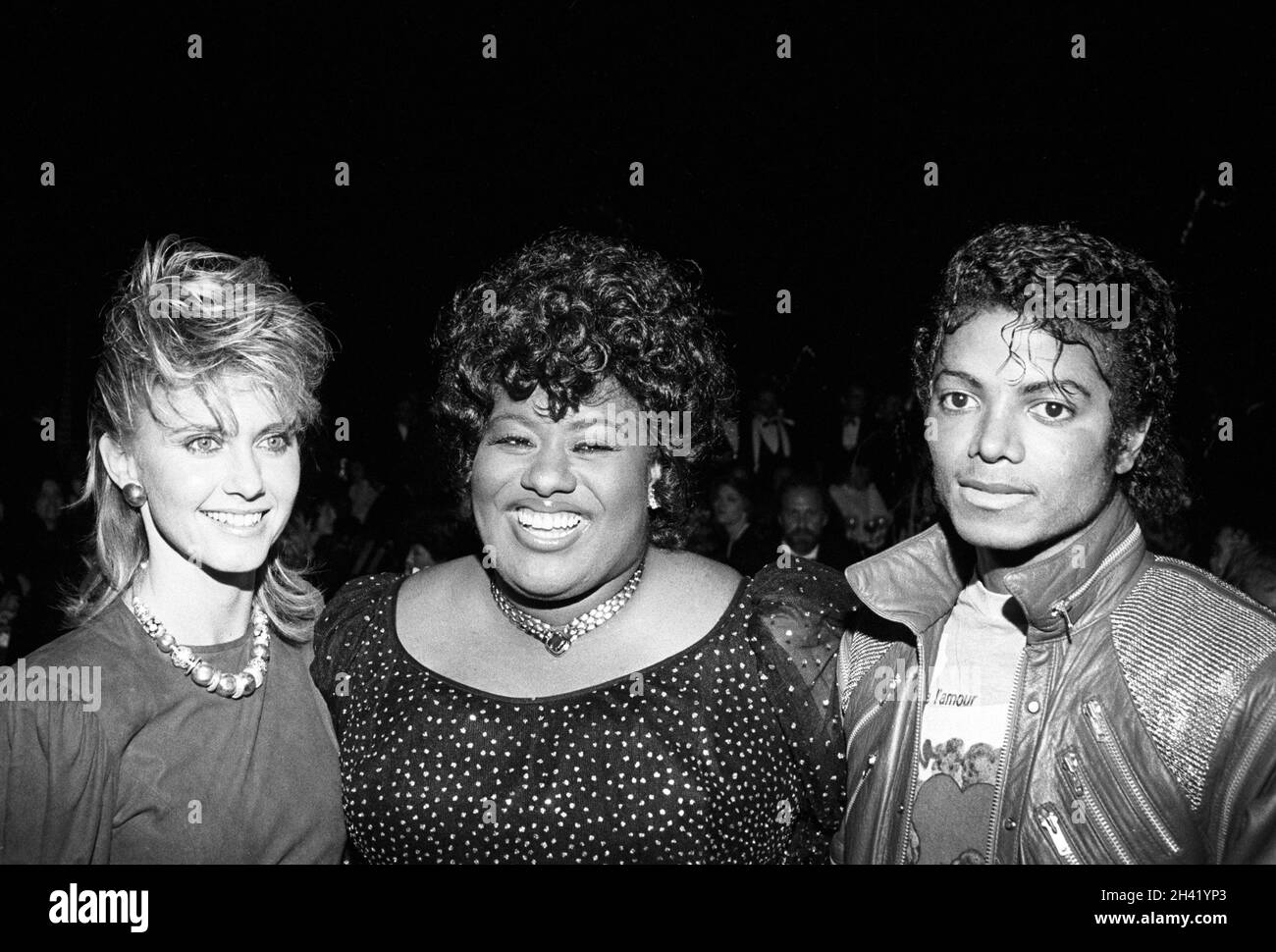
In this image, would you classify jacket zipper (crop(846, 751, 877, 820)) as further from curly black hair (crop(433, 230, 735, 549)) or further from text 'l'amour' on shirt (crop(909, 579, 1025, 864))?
curly black hair (crop(433, 230, 735, 549))

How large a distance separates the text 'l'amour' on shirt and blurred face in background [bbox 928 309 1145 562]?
0.25 m

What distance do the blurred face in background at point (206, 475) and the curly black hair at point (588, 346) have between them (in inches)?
17.2

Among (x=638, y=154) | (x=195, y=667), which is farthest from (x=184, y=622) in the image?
(x=638, y=154)

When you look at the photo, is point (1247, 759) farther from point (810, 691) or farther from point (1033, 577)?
point (810, 691)

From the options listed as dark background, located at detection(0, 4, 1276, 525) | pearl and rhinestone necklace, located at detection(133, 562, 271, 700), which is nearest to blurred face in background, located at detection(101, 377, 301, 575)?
pearl and rhinestone necklace, located at detection(133, 562, 271, 700)

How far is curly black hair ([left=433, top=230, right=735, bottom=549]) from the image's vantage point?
7.53 feet

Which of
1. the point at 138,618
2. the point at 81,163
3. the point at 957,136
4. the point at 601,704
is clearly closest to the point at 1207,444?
the point at 957,136

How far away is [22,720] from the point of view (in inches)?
78.9

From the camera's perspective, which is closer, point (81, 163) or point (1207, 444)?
point (81, 163)

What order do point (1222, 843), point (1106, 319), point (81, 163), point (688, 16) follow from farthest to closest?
point (688, 16) < point (81, 163) < point (1106, 319) < point (1222, 843)

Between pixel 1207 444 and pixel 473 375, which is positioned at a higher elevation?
pixel 473 375

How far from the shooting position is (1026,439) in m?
2.02

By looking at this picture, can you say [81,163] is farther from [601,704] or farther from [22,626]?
[601,704]
